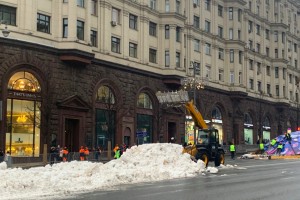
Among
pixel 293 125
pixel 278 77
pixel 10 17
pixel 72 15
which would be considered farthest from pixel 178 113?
pixel 293 125

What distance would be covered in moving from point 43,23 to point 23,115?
7.91m

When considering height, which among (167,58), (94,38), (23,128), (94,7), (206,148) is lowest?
(206,148)

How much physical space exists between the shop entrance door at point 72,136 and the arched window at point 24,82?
492 cm

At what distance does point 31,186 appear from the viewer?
18.1 meters

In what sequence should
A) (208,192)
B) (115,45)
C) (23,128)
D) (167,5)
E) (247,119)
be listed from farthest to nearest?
(247,119) < (167,5) < (115,45) < (23,128) < (208,192)

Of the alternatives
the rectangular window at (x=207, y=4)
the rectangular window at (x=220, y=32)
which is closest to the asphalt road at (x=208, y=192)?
the rectangular window at (x=207, y=4)

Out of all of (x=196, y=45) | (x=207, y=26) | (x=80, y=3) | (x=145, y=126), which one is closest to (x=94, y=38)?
(x=80, y=3)

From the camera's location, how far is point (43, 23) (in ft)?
137

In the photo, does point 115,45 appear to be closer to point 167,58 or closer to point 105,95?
point 105,95

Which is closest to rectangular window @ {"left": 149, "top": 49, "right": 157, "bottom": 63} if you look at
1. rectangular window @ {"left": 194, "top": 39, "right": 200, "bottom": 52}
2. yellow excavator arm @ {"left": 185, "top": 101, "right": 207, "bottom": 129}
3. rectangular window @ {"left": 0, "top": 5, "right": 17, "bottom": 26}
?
rectangular window @ {"left": 194, "top": 39, "right": 200, "bottom": 52}

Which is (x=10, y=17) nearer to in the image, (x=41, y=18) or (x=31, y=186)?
(x=41, y=18)

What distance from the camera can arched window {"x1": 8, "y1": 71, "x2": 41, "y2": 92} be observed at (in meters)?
38.9

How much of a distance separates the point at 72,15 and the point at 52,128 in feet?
32.2

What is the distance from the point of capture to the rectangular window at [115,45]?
48909 mm
